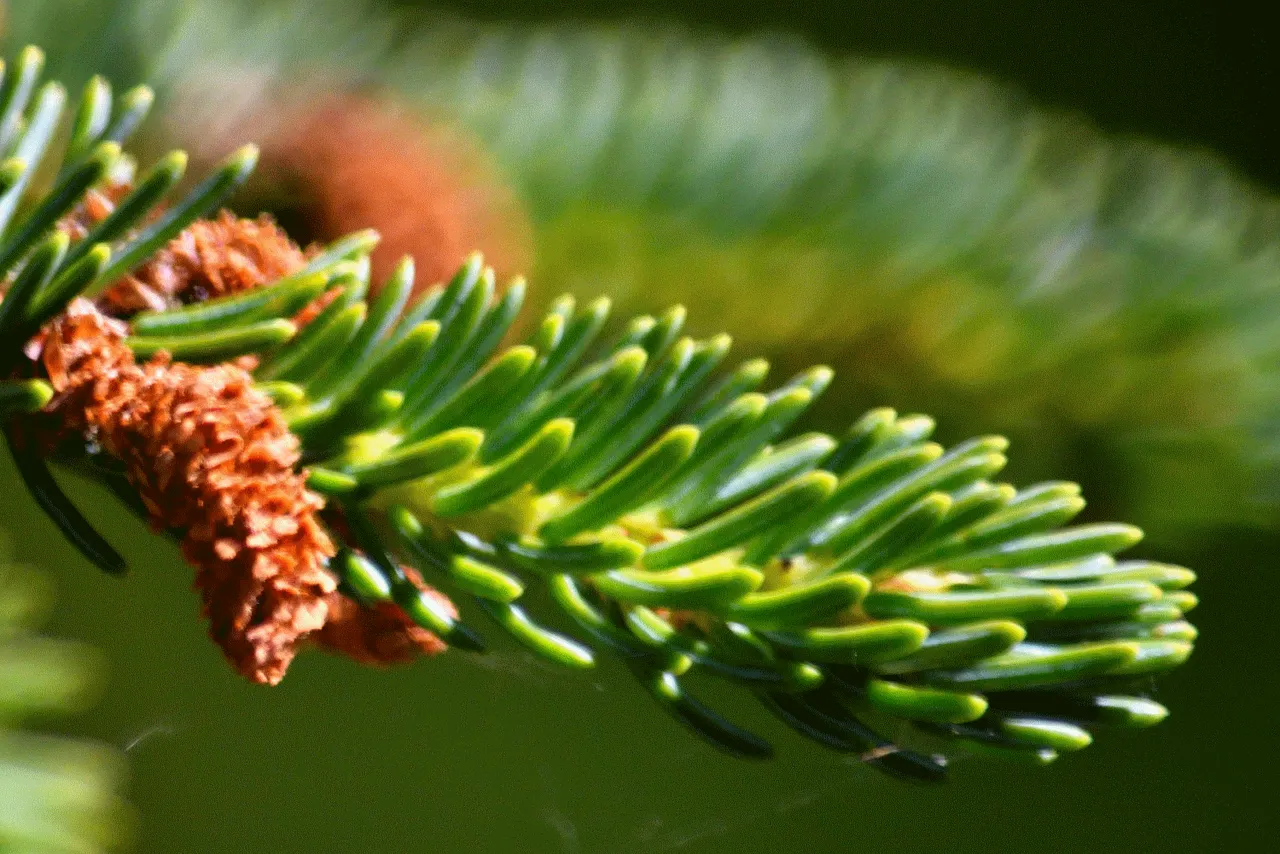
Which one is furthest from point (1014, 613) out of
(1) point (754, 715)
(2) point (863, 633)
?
(1) point (754, 715)

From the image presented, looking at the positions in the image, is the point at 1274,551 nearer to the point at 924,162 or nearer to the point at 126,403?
the point at 924,162

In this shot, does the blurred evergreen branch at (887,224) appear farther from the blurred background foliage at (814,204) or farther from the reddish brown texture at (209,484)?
the reddish brown texture at (209,484)

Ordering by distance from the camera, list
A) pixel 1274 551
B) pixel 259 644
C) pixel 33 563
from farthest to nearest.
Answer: pixel 1274 551 → pixel 33 563 → pixel 259 644

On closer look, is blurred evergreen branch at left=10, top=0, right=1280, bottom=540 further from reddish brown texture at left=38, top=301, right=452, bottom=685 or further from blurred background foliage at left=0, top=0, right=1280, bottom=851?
reddish brown texture at left=38, top=301, right=452, bottom=685

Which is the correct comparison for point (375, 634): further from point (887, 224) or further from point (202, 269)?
point (887, 224)

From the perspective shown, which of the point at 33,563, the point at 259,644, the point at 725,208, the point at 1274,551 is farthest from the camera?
the point at 1274,551

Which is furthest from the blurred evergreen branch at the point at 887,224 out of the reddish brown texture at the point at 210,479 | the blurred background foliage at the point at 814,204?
the reddish brown texture at the point at 210,479
